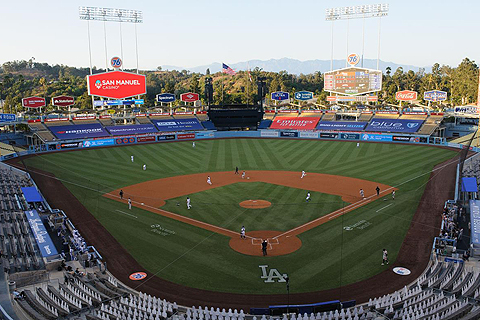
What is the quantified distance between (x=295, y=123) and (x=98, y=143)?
1532 inches

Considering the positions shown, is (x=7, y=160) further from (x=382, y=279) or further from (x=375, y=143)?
(x=375, y=143)

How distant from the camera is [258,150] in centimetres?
6138

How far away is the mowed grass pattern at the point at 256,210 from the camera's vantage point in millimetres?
28531

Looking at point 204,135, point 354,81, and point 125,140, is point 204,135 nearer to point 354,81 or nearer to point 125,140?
point 125,140

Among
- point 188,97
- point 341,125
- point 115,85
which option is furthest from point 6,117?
point 341,125

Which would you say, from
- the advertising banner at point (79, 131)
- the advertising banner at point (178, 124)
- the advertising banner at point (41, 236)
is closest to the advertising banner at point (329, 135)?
the advertising banner at point (178, 124)

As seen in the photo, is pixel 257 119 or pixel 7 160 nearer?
pixel 7 160

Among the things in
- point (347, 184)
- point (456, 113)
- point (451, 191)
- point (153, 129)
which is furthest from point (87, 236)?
point (456, 113)

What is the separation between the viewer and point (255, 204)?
107 ft

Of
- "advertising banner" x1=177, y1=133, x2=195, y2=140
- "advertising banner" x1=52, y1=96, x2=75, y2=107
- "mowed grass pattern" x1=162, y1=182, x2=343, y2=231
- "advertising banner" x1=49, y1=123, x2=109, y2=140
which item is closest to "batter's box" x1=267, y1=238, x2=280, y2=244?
"mowed grass pattern" x1=162, y1=182, x2=343, y2=231

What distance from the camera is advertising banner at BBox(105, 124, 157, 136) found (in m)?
70.9

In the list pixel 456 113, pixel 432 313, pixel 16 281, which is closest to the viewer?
pixel 432 313

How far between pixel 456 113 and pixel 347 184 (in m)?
41.9

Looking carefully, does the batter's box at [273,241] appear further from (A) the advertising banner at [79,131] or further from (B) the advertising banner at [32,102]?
(B) the advertising banner at [32,102]
